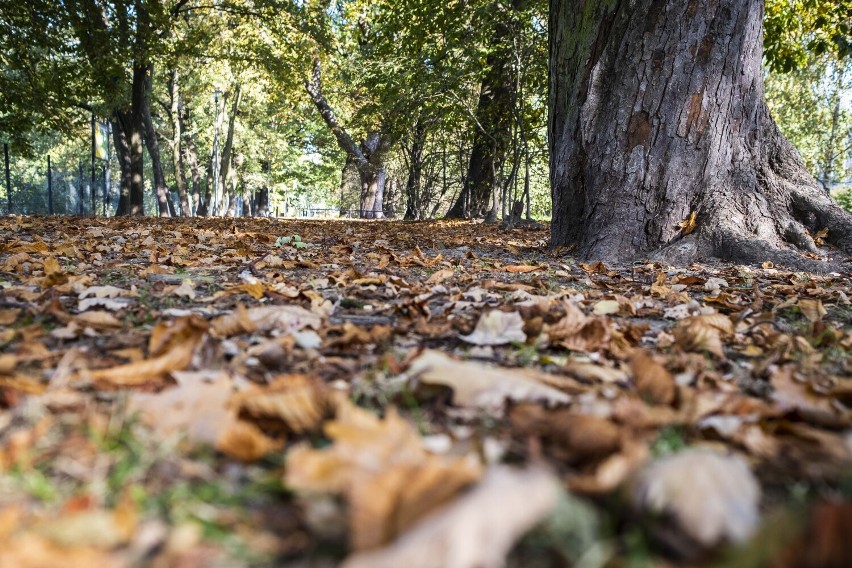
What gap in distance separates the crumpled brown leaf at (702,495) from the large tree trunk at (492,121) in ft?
28.7

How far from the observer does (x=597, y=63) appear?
4801 millimetres

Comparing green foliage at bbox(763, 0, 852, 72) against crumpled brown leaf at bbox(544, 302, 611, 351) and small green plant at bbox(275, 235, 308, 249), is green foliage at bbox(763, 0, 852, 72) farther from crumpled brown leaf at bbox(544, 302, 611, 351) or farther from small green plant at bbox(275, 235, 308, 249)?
crumpled brown leaf at bbox(544, 302, 611, 351)

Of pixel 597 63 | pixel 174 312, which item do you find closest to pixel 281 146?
pixel 597 63

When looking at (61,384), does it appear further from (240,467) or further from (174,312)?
(174,312)

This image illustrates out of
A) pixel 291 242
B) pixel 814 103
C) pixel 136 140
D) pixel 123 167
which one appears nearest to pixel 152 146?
pixel 123 167

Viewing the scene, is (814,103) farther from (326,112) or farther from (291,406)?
(291,406)

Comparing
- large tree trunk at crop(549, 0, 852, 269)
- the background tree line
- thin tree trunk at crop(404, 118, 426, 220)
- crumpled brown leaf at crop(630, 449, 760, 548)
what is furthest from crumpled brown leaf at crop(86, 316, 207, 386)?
thin tree trunk at crop(404, 118, 426, 220)

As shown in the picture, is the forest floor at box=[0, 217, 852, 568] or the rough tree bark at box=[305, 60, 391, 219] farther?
the rough tree bark at box=[305, 60, 391, 219]

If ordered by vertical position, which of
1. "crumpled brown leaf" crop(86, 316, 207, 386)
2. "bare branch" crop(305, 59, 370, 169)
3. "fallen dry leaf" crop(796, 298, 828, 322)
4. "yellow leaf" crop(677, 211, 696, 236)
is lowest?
"crumpled brown leaf" crop(86, 316, 207, 386)

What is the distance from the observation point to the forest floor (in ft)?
2.35

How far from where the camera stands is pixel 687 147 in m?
4.52

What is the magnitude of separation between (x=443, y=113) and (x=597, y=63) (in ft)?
25.8

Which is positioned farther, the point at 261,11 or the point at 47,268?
the point at 261,11

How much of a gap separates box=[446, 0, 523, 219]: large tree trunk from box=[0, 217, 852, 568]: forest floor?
789 centimetres
